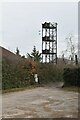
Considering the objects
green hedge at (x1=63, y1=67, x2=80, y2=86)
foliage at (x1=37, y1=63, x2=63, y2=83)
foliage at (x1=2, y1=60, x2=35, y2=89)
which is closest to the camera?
foliage at (x1=2, y1=60, x2=35, y2=89)

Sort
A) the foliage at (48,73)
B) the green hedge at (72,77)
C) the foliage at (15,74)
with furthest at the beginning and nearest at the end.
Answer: the foliage at (48,73) < the green hedge at (72,77) < the foliage at (15,74)

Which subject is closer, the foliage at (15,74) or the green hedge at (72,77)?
the foliage at (15,74)

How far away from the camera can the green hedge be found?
33.1 metres

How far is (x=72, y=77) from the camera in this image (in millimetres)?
33500

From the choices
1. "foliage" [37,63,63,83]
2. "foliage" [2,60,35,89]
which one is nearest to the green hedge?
"foliage" [2,60,35,89]

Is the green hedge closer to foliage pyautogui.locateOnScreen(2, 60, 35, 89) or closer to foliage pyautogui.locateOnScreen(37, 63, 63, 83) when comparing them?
foliage pyautogui.locateOnScreen(2, 60, 35, 89)

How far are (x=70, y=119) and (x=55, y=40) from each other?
129 ft

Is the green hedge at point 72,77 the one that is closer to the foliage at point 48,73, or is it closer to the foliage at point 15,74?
the foliage at point 15,74

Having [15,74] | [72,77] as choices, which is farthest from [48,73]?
[15,74]

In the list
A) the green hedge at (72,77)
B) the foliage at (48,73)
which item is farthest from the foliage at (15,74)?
the foliage at (48,73)

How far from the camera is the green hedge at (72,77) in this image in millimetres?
33094

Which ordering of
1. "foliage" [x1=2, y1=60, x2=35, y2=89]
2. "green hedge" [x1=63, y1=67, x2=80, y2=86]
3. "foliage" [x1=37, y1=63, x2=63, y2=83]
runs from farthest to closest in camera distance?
"foliage" [x1=37, y1=63, x2=63, y2=83] < "green hedge" [x1=63, y1=67, x2=80, y2=86] < "foliage" [x1=2, y1=60, x2=35, y2=89]

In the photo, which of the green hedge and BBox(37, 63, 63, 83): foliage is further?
BBox(37, 63, 63, 83): foliage

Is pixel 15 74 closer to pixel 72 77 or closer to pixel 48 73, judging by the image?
pixel 72 77
